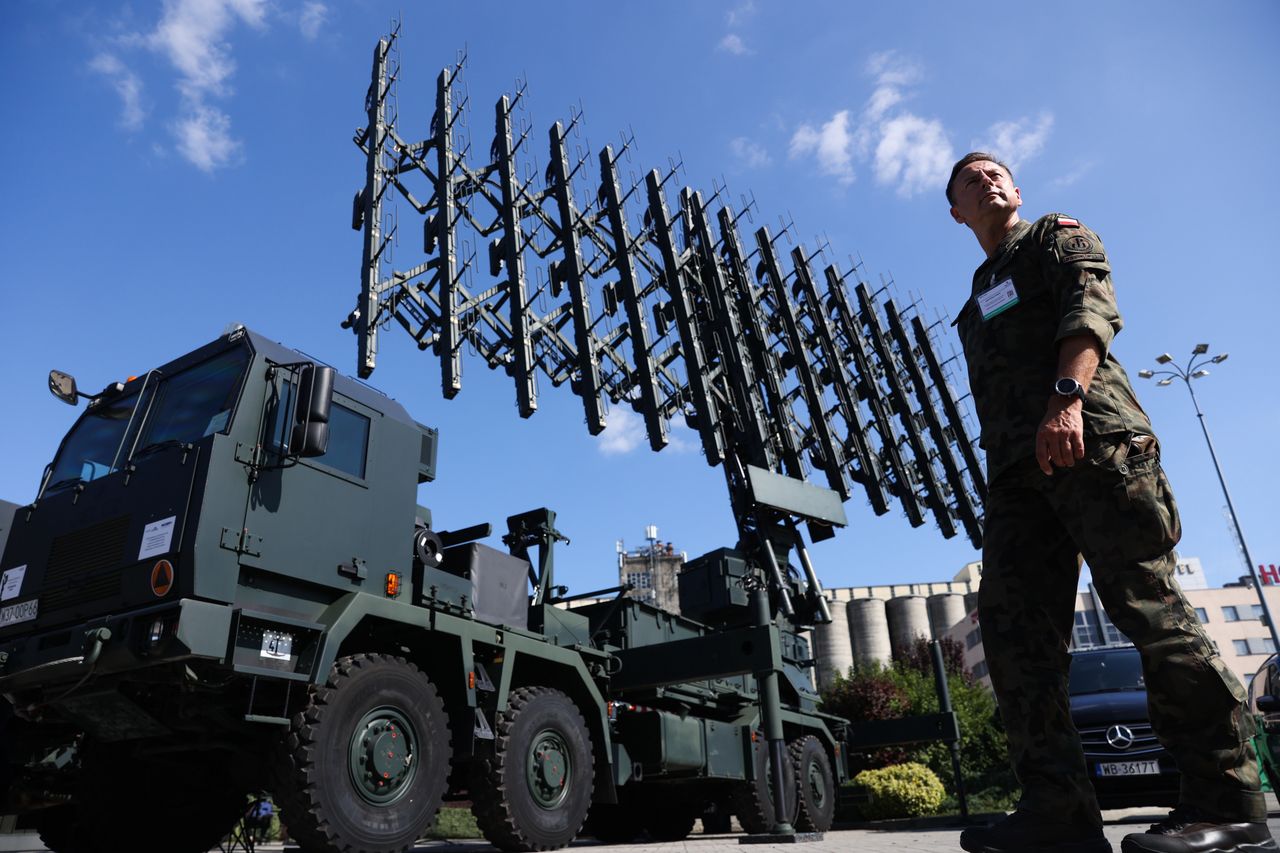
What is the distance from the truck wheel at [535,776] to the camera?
5332 millimetres

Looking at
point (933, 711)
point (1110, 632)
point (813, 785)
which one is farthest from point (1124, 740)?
point (1110, 632)

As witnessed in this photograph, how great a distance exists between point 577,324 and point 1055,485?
9842 mm

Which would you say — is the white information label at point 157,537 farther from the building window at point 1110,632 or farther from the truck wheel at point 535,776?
the building window at point 1110,632

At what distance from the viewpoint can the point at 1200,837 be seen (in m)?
1.81

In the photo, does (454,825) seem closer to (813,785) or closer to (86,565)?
(813,785)

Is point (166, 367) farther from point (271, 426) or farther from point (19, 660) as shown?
point (19, 660)

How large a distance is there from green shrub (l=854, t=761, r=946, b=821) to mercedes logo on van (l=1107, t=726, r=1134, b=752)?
671 centimetres

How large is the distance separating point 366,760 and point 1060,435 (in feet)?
12.6

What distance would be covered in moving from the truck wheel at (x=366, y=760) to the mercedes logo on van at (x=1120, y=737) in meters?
4.66

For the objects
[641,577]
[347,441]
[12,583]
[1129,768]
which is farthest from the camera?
[641,577]

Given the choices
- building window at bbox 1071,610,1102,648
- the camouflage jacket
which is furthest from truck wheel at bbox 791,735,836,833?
building window at bbox 1071,610,1102,648

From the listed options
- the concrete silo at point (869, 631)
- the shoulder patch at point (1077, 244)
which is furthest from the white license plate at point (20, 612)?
the concrete silo at point (869, 631)

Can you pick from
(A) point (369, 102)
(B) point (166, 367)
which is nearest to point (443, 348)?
(A) point (369, 102)

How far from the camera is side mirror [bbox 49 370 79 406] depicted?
5426 millimetres
